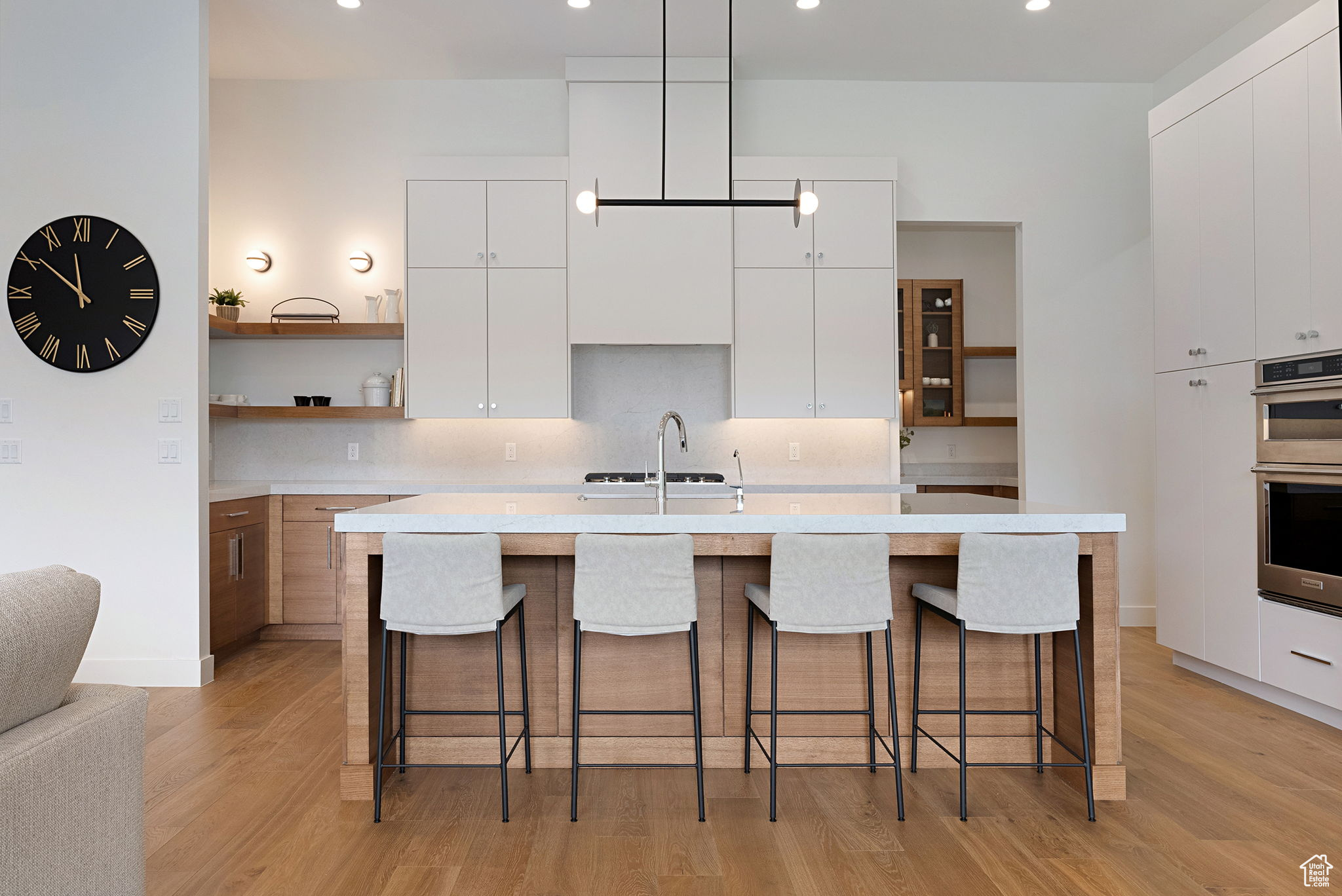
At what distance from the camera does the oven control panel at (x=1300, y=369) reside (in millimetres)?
3033

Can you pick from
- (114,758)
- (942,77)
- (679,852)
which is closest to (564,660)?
(679,852)

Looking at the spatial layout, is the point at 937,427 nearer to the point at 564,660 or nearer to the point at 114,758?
the point at 564,660

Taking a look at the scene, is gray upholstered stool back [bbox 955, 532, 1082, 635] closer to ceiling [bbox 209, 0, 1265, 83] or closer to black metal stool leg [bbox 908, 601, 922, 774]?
black metal stool leg [bbox 908, 601, 922, 774]

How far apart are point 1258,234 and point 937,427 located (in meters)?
3.23

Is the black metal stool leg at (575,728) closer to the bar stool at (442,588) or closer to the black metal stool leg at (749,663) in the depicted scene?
the bar stool at (442,588)

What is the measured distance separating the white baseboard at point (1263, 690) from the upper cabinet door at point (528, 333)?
11.5 ft

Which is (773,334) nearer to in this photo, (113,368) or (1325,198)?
(1325,198)

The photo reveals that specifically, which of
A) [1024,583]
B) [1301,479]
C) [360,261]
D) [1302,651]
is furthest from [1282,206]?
[360,261]

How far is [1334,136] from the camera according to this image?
118 inches

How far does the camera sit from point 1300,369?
3.18 metres

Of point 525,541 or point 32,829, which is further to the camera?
point 525,541

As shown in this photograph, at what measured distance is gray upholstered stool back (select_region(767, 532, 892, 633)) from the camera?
2383mm

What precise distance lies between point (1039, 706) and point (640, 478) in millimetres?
2668

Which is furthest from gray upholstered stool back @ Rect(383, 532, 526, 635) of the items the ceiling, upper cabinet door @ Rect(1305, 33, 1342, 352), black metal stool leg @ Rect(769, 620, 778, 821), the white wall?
upper cabinet door @ Rect(1305, 33, 1342, 352)
